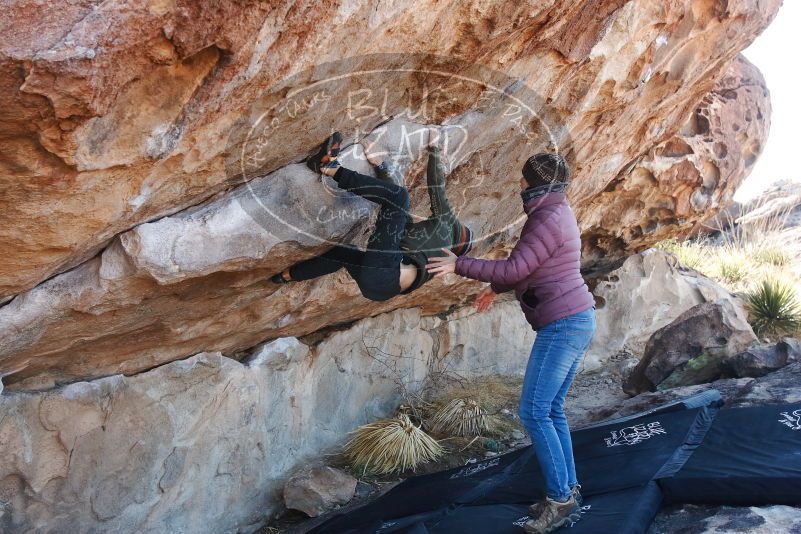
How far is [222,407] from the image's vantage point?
5055 millimetres

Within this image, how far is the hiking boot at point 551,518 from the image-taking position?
3688 millimetres

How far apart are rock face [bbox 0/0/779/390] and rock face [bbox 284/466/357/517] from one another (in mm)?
1015

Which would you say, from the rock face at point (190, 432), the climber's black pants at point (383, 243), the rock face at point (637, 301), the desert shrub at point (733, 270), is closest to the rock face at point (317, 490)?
the rock face at point (190, 432)

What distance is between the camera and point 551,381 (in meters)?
3.58

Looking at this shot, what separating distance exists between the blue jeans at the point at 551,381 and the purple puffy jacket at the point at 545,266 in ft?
0.20

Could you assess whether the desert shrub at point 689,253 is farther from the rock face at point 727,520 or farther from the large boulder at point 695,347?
the rock face at point 727,520

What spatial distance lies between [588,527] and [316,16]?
2.57 m

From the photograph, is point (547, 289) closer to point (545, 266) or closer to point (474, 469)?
point (545, 266)

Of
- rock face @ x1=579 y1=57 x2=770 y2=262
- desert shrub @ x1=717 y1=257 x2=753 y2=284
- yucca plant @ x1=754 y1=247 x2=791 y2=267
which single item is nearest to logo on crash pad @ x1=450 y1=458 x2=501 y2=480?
rock face @ x1=579 y1=57 x2=770 y2=262

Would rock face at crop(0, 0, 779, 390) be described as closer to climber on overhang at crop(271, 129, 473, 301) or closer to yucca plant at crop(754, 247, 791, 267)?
climber on overhang at crop(271, 129, 473, 301)

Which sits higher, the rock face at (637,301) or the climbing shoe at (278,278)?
the climbing shoe at (278,278)

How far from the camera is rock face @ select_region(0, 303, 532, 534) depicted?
4.15m

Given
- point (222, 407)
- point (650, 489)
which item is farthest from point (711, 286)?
point (222, 407)

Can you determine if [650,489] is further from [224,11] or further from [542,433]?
[224,11]
